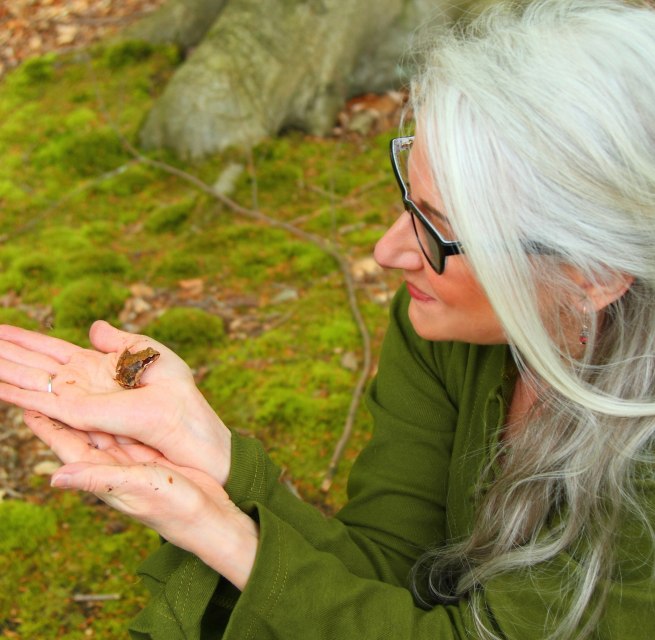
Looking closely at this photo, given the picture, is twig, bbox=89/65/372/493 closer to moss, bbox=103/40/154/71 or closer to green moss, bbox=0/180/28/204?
moss, bbox=103/40/154/71

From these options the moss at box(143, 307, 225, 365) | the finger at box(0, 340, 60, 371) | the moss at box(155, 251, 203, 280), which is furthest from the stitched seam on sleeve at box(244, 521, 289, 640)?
the moss at box(155, 251, 203, 280)

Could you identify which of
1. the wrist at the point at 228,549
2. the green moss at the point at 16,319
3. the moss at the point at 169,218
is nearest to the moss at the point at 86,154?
the moss at the point at 169,218

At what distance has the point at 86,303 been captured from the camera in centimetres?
381

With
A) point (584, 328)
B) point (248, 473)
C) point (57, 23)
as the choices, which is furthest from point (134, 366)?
point (57, 23)

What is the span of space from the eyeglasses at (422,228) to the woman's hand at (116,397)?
70 centimetres

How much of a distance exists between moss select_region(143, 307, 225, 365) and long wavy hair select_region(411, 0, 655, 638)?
2.21 meters

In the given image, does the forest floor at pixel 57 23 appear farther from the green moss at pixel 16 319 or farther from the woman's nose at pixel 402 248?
the woman's nose at pixel 402 248

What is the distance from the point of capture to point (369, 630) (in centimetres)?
164

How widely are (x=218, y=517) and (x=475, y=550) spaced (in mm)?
702

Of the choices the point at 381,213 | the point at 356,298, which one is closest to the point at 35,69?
the point at 381,213

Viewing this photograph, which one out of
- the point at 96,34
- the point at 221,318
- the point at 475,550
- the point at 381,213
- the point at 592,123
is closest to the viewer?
the point at 592,123

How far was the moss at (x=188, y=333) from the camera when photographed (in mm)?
3648

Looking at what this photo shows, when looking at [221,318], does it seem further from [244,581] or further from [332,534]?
[244,581]

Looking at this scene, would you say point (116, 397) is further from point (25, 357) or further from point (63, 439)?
point (25, 357)
